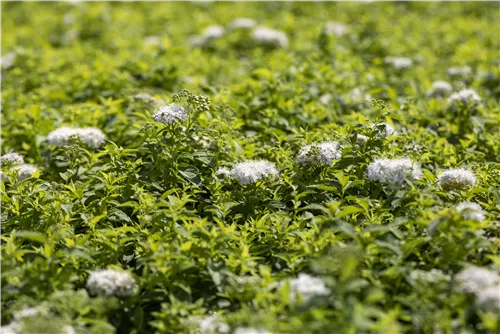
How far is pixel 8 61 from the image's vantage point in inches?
260

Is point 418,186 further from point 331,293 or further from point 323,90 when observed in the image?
point 323,90

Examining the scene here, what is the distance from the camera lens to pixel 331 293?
2773mm

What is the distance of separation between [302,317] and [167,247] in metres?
0.87

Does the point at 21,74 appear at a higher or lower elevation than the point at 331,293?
higher

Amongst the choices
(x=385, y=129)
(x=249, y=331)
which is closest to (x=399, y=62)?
(x=385, y=129)

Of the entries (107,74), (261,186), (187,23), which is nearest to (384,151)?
(261,186)

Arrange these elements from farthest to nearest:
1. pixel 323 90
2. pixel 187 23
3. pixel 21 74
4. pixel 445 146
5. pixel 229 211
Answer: pixel 187 23 → pixel 21 74 → pixel 323 90 → pixel 445 146 → pixel 229 211

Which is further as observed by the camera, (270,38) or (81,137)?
(270,38)

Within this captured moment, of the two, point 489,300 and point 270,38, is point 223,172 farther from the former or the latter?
point 270,38

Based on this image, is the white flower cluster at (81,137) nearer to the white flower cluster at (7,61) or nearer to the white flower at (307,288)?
the white flower at (307,288)

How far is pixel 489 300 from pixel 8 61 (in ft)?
18.4

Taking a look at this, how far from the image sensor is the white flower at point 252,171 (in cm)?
385

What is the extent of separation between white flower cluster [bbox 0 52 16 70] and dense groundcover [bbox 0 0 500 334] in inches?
0.9

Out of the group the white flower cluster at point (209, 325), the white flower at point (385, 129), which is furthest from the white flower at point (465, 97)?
the white flower cluster at point (209, 325)
